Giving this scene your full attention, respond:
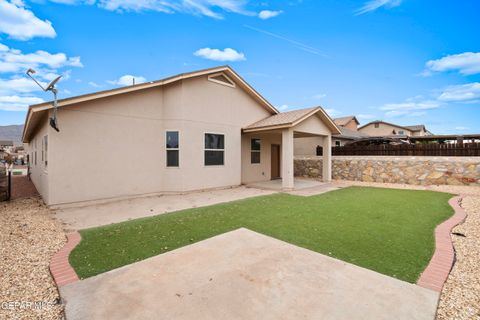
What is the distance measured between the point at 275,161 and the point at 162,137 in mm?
7778

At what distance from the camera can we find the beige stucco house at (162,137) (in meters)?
8.12

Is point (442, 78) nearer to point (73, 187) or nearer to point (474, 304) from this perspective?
point (474, 304)

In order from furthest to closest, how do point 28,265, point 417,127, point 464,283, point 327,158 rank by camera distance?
point 417,127
point 327,158
point 28,265
point 464,283

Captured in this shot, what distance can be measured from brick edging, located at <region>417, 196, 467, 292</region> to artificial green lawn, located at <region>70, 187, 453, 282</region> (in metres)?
0.09

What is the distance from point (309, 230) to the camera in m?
5.34

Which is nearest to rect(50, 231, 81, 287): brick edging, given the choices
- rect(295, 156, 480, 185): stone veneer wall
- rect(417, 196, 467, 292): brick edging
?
rect(417, 196, 467, 292): brick edging

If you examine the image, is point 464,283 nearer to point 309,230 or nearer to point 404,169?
point 309,230

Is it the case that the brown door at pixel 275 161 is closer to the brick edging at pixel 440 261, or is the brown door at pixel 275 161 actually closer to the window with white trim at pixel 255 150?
the window with white trim at pixel 255 150

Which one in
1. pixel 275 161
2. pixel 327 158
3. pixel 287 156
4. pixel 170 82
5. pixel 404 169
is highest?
pixel 170 82

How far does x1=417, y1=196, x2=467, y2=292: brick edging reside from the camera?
3158 mm

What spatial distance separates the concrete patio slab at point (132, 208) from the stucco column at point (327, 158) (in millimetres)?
6439

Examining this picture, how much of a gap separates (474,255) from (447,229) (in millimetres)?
1473

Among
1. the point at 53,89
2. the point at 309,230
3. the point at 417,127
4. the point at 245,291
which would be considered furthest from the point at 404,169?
the point at 417,127

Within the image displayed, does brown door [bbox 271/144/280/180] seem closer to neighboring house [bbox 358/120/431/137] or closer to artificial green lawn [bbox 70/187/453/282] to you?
artificial green lawn [bbox 70/187/453/282]
